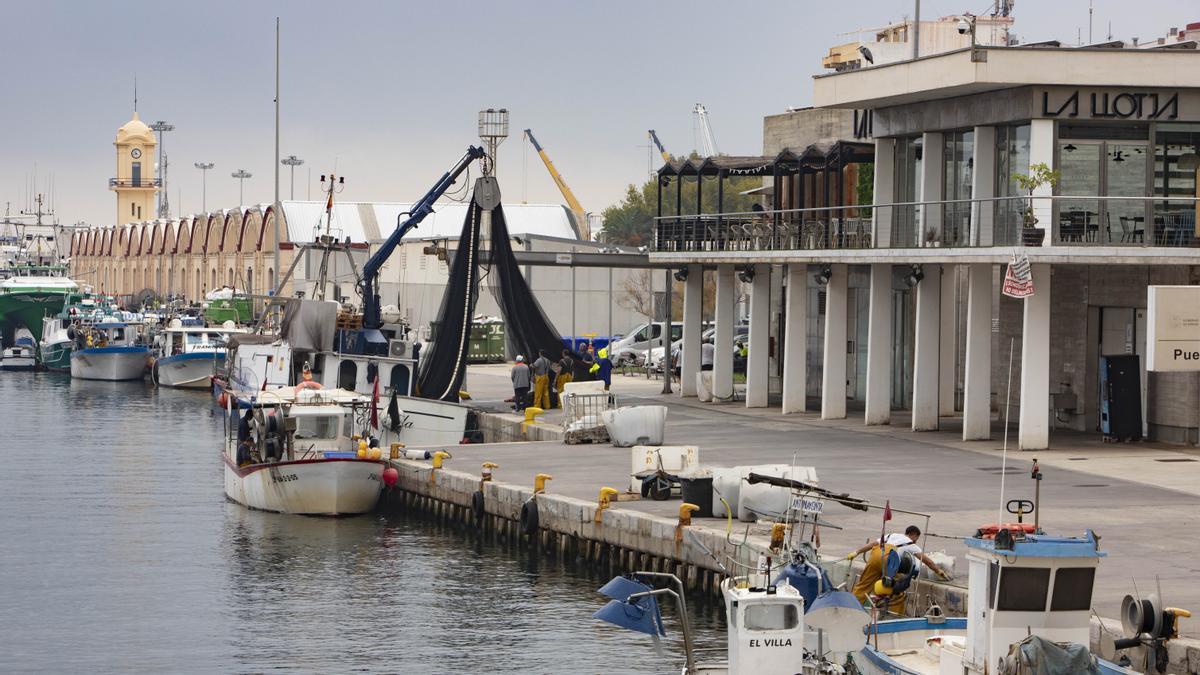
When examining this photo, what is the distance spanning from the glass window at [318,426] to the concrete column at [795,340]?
1428 centimetres

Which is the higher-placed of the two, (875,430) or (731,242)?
(731,242)

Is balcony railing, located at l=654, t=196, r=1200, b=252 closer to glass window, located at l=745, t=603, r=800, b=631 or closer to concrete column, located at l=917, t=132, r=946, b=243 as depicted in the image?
concrete column, located at l=917, t=132, r=946, b=243

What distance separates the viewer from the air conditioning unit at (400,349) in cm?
5619

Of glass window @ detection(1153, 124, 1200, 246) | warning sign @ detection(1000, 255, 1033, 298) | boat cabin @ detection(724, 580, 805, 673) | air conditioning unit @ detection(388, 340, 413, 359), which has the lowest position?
boat cabin @ detection(724, 580, 805, 673)

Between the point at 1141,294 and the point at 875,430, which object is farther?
the point at 875,430

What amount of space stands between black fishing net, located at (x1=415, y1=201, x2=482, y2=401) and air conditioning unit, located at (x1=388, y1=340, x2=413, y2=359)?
11.9ft

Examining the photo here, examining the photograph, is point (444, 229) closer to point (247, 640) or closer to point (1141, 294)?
point (1141, 294)

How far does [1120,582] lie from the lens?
23.6 metres

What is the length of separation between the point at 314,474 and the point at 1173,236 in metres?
18.4

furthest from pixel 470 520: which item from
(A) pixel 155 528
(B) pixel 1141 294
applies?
(B) pixel 1141 294

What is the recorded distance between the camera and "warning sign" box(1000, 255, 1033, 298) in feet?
114

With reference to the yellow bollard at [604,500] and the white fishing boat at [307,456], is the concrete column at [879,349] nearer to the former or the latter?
the white fishing boat at [307,456]

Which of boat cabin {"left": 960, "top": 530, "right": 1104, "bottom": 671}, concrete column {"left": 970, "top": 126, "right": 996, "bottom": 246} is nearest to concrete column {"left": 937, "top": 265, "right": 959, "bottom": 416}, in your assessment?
concrete column {"left": 970, "top": 126, "right": 996, "bottom": 246}

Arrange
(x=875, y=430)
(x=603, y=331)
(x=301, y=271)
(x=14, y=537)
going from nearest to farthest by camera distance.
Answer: (x=14, y=537), (x=875, y=430), (x=603, y=331), (x=301, y=271)
